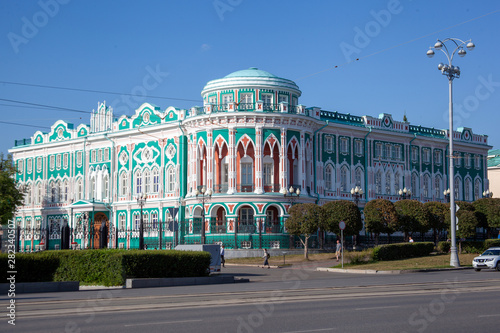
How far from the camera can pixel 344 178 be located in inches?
2479

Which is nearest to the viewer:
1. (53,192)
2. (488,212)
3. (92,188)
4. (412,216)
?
(412,216)

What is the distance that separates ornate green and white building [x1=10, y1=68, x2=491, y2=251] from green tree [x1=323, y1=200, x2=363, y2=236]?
5.55 m

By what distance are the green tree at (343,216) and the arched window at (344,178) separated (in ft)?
46.0

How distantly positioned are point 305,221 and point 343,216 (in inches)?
105

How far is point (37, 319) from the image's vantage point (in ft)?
48.2

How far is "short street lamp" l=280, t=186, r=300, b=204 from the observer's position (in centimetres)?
5347

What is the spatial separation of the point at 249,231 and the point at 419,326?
1556 inches

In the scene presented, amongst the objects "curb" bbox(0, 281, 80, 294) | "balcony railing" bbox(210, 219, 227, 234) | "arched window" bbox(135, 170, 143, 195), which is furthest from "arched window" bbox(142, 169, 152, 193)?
"curb" bbox(0, 281, 80, 294)

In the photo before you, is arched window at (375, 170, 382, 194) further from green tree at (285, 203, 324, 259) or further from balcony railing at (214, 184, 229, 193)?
green tree at (285, 203, 324, 259)

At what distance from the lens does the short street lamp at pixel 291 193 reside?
175 ft

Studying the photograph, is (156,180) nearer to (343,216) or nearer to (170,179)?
(170,179)

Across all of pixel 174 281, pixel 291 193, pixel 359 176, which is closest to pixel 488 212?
pixel 359 176

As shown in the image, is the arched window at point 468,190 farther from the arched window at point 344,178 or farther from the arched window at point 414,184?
the arched window at point 344,178

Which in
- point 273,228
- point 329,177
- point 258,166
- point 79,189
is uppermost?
point 258,166
